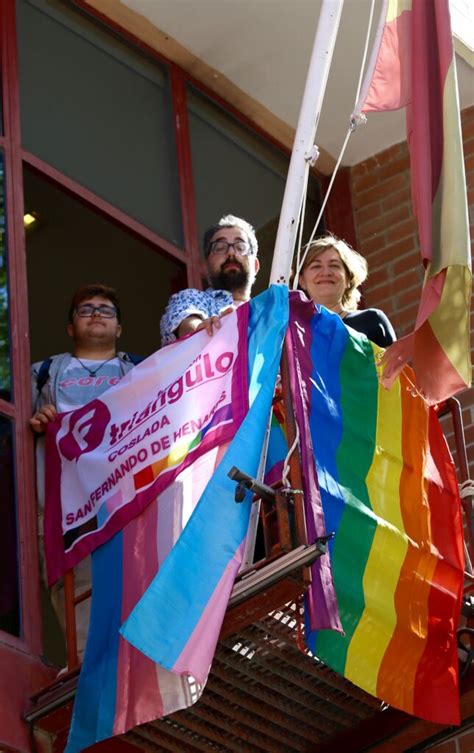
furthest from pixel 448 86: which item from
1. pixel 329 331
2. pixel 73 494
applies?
pixel 73 494

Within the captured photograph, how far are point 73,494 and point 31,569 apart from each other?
0.36 m

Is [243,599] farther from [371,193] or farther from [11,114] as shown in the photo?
[371,193]

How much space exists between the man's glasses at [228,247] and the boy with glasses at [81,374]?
1.75 ft

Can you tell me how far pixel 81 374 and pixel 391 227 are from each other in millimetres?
2863

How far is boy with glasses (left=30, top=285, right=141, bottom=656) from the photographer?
783 centimetres

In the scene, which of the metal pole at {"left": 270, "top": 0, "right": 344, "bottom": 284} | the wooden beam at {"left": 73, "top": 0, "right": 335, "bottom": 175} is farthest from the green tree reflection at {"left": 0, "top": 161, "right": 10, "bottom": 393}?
the wooden beam at {"left": 73, "top": 0, "right": 335, "bottom": 175}

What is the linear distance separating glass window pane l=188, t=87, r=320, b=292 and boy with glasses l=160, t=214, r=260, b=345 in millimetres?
1087

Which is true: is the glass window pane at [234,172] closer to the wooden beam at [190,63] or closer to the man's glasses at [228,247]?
the wooden beam at [190,63]

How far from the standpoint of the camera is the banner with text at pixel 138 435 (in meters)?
7.28

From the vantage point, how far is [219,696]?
714 cm

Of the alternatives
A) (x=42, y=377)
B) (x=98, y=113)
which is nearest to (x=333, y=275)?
(x=42, y=377)

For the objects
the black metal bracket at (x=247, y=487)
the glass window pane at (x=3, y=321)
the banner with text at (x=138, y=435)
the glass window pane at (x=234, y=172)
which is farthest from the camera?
the glass window pane at (x=234, y=172)

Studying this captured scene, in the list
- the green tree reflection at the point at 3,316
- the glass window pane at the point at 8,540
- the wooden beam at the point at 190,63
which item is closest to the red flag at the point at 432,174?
the glass window pane at the point at 8,540

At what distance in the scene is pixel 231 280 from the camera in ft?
28.3
